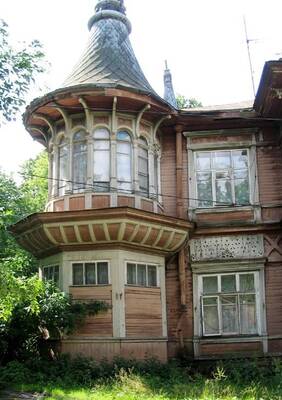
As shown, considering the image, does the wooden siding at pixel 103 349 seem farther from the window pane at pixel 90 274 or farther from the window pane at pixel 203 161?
the window pane at pixel 203 161

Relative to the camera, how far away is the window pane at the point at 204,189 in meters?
15.2

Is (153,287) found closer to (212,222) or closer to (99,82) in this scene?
(212,222)

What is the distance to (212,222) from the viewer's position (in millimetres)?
14906

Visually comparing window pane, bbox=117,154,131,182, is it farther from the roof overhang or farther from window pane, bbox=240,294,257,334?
window pane, bbox=240,294,257,334

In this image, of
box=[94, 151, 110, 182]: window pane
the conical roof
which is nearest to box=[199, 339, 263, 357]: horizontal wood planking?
box=[94, 151, 110, 182]: window pane

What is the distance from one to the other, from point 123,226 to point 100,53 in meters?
5.25

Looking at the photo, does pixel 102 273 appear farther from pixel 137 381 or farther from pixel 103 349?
pixel 137 381

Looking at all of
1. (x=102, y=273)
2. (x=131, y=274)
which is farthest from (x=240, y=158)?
(x=102, y=273)

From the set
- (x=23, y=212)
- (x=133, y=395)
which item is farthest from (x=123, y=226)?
(x=23, y=212)

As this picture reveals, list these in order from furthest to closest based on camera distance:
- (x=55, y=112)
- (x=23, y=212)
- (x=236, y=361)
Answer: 1. (x=23, y=212)
2. (x=55, y=112)
3. (x=236, y=361)

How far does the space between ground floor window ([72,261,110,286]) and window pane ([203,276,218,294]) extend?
2.97 m

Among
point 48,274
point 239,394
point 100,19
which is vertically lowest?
point 239,394

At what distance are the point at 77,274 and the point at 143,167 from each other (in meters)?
3.24

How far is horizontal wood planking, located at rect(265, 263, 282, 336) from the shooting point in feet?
46.2
